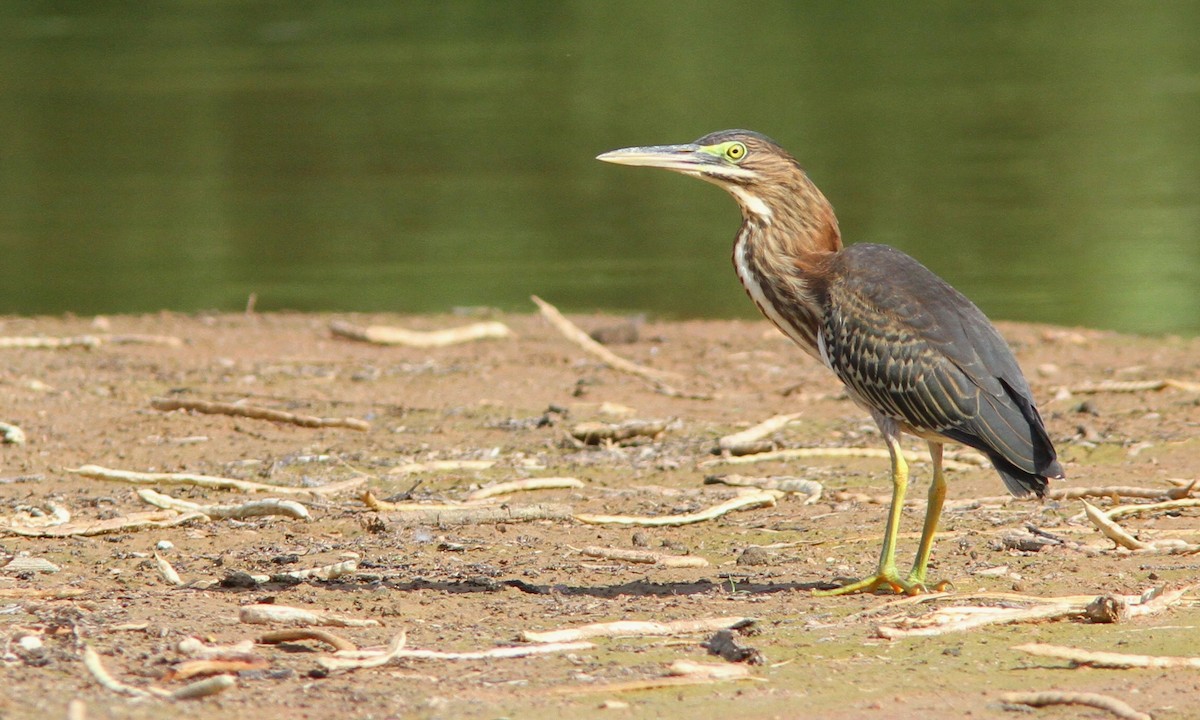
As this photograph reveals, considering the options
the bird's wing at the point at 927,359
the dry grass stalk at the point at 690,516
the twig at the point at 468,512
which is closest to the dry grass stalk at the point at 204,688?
the twig at the point at 468,512

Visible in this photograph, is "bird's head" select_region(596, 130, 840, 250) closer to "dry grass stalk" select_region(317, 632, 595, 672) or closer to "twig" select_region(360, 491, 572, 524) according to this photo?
"twig" select_region(360, 491, 572, 524)

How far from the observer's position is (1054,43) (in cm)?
2934

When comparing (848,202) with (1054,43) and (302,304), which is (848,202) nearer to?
(302,304)

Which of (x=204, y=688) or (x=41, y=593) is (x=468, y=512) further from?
(x=204, y=688)

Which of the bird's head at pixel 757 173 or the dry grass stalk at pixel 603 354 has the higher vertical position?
the bird's head at pixel 757 173

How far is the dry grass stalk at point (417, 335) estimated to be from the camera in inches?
432

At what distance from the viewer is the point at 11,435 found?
7.85 m

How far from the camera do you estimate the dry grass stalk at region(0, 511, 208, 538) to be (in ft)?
20.4

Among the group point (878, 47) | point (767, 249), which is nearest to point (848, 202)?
point (767, 249)

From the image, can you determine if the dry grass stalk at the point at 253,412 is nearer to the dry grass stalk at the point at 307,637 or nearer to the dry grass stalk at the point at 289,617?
the dry grass stalk at the point at 289,617

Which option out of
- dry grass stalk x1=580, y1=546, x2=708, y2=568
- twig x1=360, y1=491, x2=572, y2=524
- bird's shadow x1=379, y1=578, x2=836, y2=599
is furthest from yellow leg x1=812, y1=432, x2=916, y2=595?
twig x1=360, y1=491, x2=572, y2=524

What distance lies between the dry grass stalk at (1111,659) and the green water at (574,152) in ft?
24.8

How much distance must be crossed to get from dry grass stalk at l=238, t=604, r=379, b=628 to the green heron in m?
1.64

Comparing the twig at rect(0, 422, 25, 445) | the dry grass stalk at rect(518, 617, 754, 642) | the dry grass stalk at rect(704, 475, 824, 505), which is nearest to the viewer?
the dry grass stalk at rect(518, 617, 754, 642)
